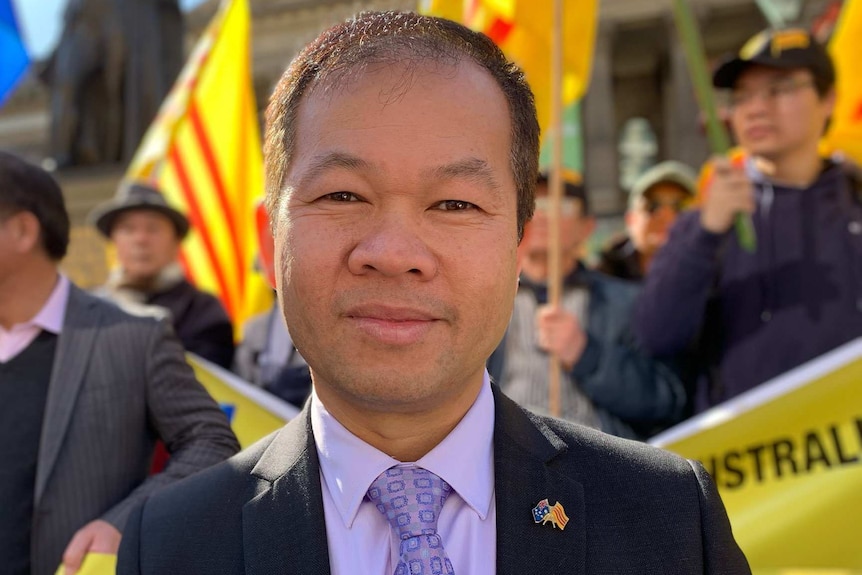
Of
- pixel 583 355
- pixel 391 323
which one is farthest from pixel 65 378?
pixel 583 355

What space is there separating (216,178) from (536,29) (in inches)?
101

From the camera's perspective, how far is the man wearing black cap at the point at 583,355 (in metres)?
3.36

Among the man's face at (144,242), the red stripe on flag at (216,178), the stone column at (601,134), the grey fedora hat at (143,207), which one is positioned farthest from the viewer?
the stone column at (601,134)

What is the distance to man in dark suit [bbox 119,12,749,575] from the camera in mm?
1267

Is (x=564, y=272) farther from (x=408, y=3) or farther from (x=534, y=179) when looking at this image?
(x=408, y=3)

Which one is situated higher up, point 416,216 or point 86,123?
point 86,123

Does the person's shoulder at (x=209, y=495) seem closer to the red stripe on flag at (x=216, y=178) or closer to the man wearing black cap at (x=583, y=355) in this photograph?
the man wearing black cap at (x=583, y=355)

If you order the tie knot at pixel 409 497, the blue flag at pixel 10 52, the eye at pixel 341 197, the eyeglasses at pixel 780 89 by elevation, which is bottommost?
the tie knot at pixel 409 497

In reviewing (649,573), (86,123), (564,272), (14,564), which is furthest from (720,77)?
(86,123)

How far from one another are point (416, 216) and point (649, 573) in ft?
2.13

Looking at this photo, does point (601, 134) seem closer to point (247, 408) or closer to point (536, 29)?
point (536, 29)

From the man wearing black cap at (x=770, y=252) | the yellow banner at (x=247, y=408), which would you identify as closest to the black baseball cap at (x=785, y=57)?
the man wearing black cap at (x=770, y=252)

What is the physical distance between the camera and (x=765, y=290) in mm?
3225

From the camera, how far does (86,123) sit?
1206 centimetres
